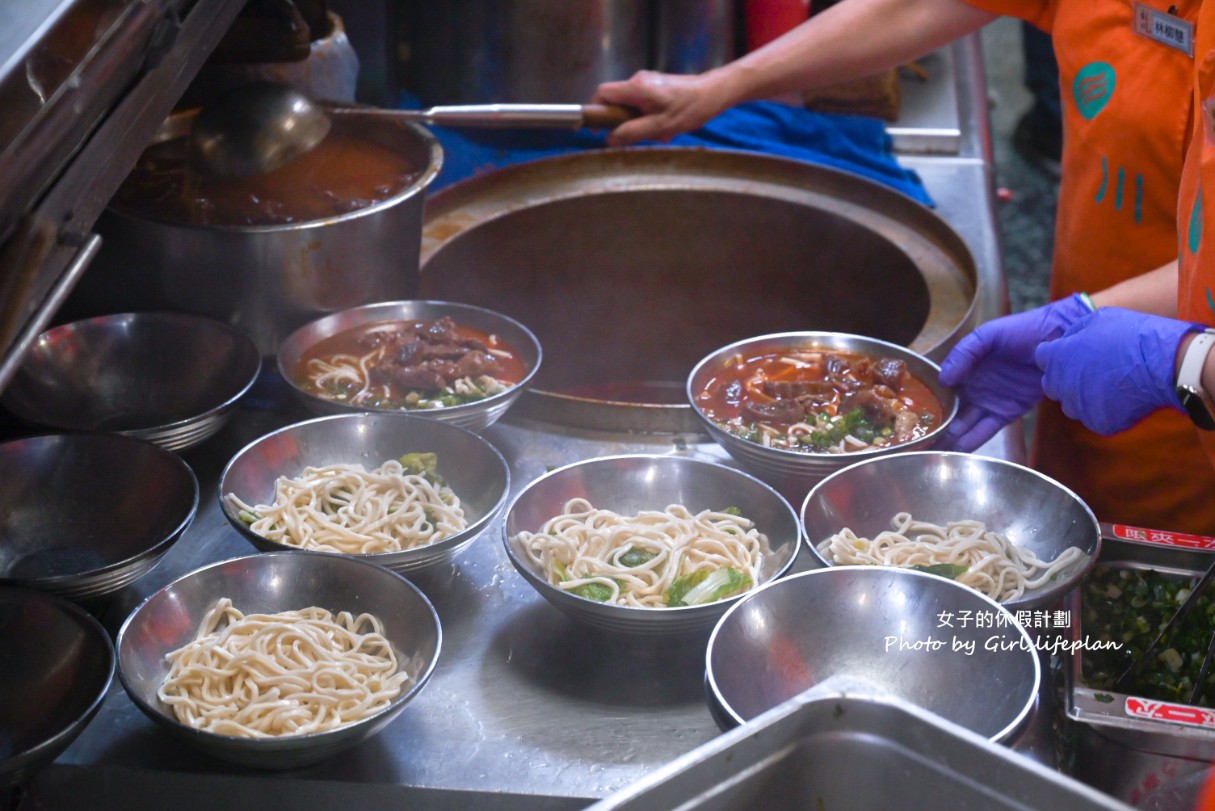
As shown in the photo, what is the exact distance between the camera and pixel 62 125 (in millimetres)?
1491

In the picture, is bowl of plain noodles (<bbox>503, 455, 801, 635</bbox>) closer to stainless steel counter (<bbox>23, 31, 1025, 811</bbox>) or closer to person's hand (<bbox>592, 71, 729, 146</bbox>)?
stainless steel counter (<bbox>23, 31, 1025, 811</bbox>)

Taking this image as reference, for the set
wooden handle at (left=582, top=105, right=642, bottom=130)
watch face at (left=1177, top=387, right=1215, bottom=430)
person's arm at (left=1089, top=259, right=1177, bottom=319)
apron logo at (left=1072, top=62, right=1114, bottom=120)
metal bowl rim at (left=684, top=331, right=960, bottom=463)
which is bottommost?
metal bowl rim at (left=684, top=331, right=960, bottom=463)

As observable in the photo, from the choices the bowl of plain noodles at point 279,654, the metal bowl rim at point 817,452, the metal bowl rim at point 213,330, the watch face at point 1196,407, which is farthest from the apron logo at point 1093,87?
the metal bowl rim at point 213,330

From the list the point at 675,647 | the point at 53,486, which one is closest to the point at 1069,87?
the point at 675,647

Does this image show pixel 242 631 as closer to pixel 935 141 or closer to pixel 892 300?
pixel 892 300

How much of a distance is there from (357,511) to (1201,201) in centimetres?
180

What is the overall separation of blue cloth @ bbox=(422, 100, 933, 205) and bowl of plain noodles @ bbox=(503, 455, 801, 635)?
174 cm

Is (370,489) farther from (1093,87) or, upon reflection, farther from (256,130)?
(1093,87)

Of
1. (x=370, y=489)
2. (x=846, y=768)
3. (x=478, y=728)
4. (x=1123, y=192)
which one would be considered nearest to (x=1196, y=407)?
(x=1123, y=192)

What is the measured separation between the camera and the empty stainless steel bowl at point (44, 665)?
176cm

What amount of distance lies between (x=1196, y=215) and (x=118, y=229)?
2.31 metres

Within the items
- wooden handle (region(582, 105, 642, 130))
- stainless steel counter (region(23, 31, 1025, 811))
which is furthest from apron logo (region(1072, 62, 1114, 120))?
stainless steel counter (region(23, 31, 1025, 811))

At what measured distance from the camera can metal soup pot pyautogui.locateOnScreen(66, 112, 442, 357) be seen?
2461mm

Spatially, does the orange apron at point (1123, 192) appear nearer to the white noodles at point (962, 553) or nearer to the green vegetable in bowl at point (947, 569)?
the white noodles at point (962, 553)
